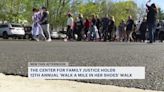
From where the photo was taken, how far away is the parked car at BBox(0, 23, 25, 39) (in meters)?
48.7

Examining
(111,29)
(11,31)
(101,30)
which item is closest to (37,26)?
(101,30)

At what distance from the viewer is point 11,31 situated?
160ft

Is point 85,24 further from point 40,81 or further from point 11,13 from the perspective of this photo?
point 11,13

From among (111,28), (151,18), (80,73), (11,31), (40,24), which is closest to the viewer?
(80,73)

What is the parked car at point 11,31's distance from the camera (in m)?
48.7

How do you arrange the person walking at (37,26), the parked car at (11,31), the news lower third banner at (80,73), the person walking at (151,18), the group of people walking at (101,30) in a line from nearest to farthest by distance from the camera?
1. the news lower third banner at (80,73)
2. the person walking at (151,18)
3. the person walking at (37,26)
4. the group of people walking at (101,30)
5. the parked car at (11,31)

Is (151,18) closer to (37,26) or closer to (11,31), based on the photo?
(37,26)

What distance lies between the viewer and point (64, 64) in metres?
11.5

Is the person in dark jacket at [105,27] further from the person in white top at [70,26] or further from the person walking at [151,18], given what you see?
the person walking at [151,18]

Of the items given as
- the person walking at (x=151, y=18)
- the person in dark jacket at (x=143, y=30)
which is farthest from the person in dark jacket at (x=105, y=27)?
the person walking at (x=151, y=18)

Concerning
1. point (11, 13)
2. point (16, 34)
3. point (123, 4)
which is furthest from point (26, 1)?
point (123, 4)

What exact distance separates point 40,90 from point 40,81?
0.64 meters

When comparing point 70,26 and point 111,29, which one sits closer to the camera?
point 70,26

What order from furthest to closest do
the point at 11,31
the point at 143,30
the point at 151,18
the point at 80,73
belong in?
1. the point at 11,31
2. the point at 143,30
3. the point at 151,18
4. the point at 80,73
